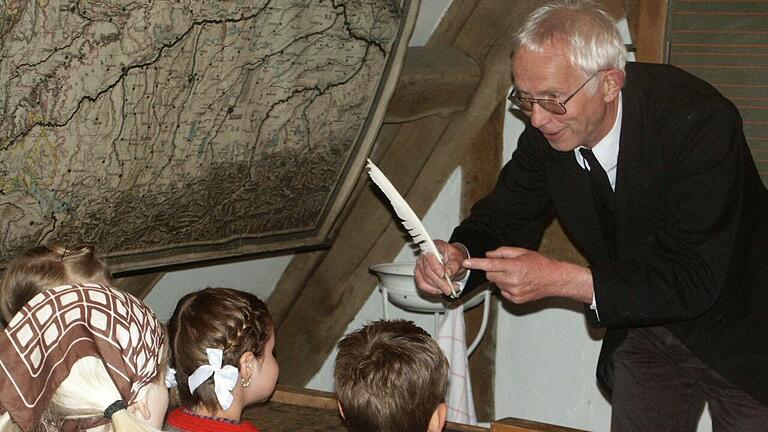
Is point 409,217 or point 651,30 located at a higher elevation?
point 651,30

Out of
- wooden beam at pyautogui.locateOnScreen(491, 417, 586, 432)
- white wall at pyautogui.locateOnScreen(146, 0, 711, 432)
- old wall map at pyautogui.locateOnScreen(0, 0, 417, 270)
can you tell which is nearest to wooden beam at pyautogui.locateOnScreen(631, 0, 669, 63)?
white wall at pyautogui.locateOnScreen(146, 0, 711, 432)

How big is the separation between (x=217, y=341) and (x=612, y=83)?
3.36ft

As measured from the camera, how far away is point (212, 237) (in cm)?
314

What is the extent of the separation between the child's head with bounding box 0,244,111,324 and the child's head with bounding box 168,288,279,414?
7.6 inches

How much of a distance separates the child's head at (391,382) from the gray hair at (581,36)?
27.9 inches

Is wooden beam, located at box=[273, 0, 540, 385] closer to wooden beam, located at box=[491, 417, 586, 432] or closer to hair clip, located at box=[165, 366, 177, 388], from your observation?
wooden beam, located at box=[491, 417, 586, 432]

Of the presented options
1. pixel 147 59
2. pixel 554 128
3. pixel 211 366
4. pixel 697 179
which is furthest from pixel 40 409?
pixel 697 179

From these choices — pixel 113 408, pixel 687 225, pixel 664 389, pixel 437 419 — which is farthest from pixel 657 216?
pixel 113 408

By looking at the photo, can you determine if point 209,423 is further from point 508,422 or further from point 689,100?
point 689,100

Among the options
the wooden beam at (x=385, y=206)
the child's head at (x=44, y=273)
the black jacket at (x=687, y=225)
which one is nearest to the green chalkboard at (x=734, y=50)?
the wooden beam at (x=385, y=206)

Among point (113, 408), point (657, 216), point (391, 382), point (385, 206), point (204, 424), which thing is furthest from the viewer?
point (385, 206)

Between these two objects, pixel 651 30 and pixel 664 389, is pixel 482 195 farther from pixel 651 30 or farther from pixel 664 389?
pixel 664 389

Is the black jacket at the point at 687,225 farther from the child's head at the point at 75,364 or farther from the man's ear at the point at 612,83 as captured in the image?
the child's head at the point at 75,364

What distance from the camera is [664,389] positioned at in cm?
248
